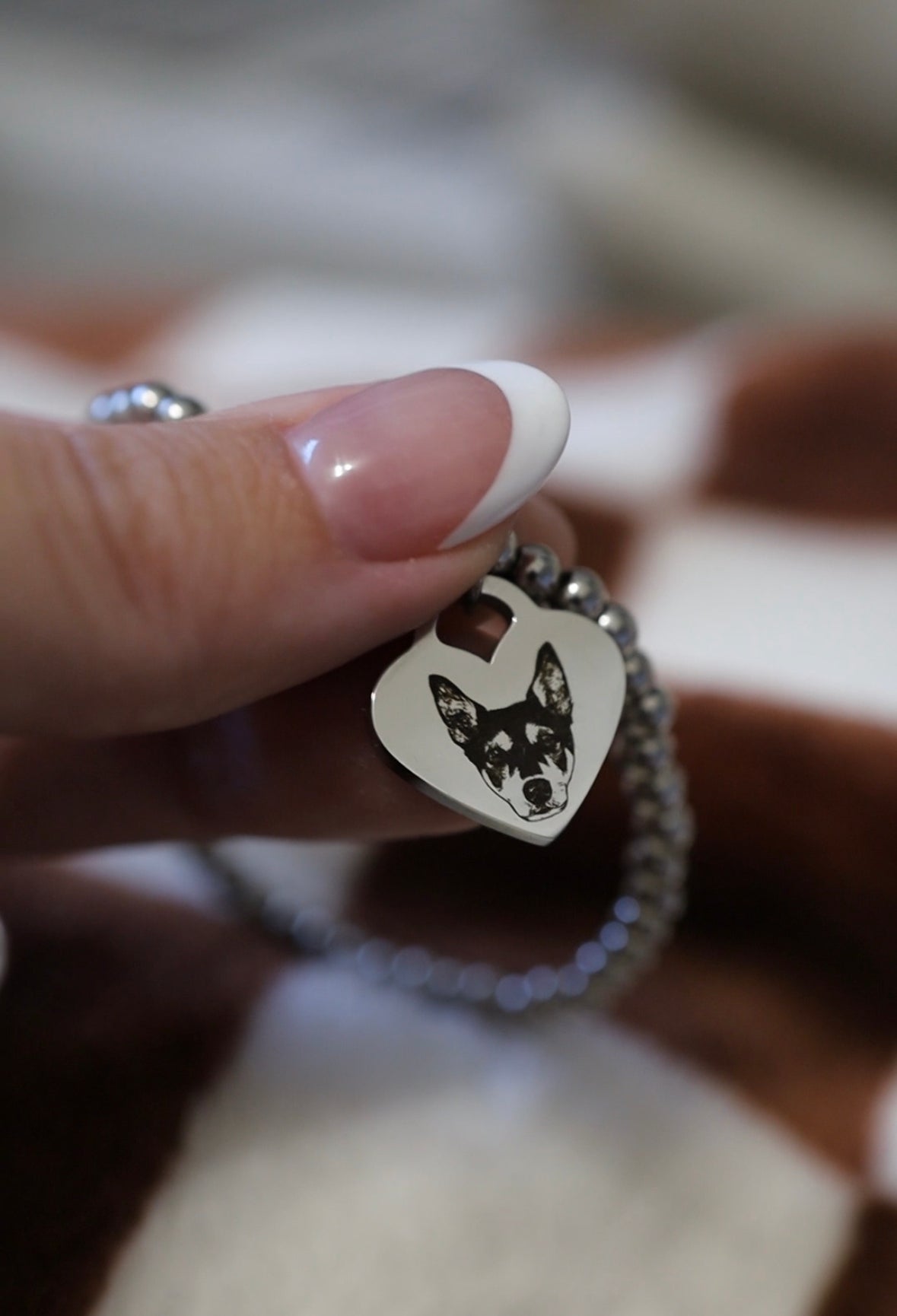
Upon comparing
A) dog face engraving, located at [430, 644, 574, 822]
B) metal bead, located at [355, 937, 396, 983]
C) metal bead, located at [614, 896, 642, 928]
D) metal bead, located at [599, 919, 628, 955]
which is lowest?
metal bead, located at [355, 937, 396, 983]

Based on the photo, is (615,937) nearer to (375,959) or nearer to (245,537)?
(375,959)

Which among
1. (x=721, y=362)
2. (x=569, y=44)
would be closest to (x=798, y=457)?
(x=721, y=362)

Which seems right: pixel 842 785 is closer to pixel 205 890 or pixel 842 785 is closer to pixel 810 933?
pixel 810 933

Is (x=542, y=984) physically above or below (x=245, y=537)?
below

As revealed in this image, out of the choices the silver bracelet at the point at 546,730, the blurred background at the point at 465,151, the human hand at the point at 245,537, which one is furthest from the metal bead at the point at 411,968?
the blurred background at the point at 465,151

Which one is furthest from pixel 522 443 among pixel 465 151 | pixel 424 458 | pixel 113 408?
pixel 465 151

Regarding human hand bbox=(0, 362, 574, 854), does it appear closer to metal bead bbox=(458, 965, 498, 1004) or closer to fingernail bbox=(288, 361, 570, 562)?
fingernail bbox=(288, 361, 570, 562)

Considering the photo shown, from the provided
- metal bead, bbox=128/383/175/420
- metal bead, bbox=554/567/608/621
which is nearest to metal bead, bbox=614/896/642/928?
metal bead, bbox=554/567/608/621
